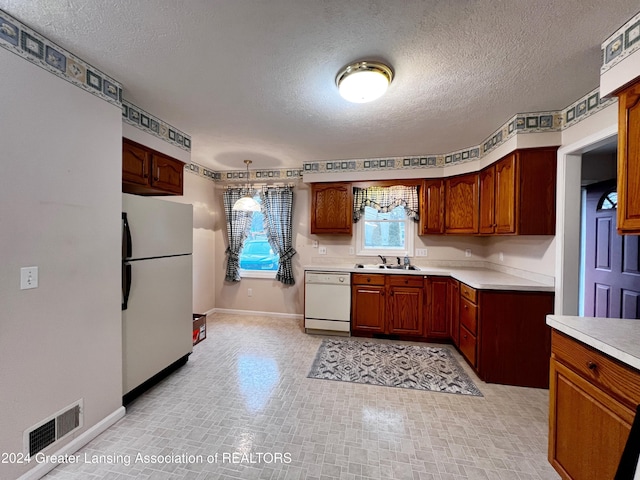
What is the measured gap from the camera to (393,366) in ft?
8.82

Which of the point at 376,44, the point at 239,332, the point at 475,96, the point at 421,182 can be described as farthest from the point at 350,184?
the point at 239,332

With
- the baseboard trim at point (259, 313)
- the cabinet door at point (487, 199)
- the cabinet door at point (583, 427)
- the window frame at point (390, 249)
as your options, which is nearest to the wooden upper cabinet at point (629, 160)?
the cabinet door at point (583, 427)

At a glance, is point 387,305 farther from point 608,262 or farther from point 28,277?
point 28,277

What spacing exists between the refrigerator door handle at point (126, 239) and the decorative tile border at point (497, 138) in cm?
246

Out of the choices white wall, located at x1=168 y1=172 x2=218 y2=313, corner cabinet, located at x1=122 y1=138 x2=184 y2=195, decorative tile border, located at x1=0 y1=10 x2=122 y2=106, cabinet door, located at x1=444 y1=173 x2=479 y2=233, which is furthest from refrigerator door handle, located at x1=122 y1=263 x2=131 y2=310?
cabinet door, located at x1=444 y1=173 x2=479 y2=233

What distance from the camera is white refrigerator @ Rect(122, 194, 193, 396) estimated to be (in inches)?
78.6

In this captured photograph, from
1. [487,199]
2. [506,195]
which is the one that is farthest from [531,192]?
[487,199]

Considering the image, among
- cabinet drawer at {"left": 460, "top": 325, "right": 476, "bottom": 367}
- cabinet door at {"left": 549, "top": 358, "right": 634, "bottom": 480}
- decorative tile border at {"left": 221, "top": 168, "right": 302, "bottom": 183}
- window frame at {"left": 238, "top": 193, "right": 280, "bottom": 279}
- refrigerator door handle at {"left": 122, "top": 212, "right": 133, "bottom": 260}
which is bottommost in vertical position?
cabinet drawer at {"left": 460, "top": 325, "right": 476, "bottom": 367}

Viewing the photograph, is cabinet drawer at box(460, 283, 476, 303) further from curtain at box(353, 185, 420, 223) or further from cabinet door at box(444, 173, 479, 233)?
curtain at box(353, 185, 420, 223)

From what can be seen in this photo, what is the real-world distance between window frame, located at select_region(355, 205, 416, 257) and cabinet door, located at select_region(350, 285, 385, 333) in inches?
27.5

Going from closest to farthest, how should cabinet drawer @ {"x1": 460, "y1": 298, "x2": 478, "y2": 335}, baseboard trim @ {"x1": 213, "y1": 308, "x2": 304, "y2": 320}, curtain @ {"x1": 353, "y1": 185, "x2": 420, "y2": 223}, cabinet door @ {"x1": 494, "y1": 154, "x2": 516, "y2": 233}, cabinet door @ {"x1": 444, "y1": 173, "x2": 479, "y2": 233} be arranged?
1. cabinet door @ {"x1": 494, "y1": 154, "x2": 516, "y2": 233}
2. cabinet drawer @ {"x1": 460, "y1": 298, "x2": 478, "y2": 335}
3. cabinet door @ {"x1": 444, "y1": 173, "x2": 479, "y2": 233}
4. curtain @ {"x1": 353, "y1": 185, "x2": 420, "y2": 223}
5. baseboard trim @ {"x1": 213, "y1": 308, "x2": 304, "y2": 320}

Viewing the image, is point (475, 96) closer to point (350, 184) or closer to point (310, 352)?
point (350, 184)

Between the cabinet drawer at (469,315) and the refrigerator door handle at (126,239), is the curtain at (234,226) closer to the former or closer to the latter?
the refrigerator door handle at (126,239)

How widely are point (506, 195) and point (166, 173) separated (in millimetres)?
3391
